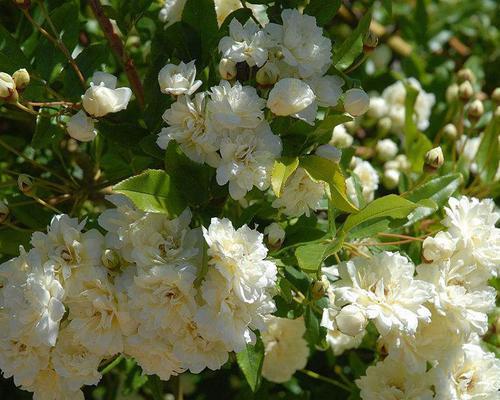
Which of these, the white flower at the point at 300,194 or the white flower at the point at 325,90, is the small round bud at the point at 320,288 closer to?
the white flower at the point at 300,194

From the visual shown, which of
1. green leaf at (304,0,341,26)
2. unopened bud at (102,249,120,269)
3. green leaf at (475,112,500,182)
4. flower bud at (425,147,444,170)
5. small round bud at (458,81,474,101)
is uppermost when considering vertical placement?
green leaf at (304,0,341,26)

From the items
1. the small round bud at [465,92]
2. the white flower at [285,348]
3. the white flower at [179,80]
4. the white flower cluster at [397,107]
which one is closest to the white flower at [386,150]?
the white flower cluster at [397,107]

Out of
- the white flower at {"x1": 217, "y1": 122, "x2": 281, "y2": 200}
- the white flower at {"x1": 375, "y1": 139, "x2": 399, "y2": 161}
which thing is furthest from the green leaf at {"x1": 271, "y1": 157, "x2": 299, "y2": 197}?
the white flower at {"x1": 375, "y1": 139, "x2": 399, "y2": 161}

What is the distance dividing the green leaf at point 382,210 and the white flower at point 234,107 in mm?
214

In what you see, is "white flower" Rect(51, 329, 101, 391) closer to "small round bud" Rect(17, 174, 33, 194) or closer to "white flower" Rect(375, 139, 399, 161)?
"small round bud" Rect(17, 174, 33, 194)

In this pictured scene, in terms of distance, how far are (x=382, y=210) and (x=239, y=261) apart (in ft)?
0.87

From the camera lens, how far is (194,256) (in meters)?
1.17

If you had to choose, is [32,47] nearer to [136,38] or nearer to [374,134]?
[136,38]

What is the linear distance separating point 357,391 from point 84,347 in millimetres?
601

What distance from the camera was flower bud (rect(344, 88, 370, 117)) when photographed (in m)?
1.26

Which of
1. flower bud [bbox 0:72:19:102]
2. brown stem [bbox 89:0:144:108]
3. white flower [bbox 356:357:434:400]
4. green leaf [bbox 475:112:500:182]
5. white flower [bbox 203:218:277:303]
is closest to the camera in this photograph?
white flower [bbox 203:218:277:303]

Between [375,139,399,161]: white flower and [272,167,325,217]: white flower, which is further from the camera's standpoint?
[375,139,399,161]: white flower

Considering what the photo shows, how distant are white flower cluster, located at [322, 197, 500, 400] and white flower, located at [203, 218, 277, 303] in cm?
15

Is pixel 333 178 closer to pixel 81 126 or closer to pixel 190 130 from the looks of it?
pixel 190 130
